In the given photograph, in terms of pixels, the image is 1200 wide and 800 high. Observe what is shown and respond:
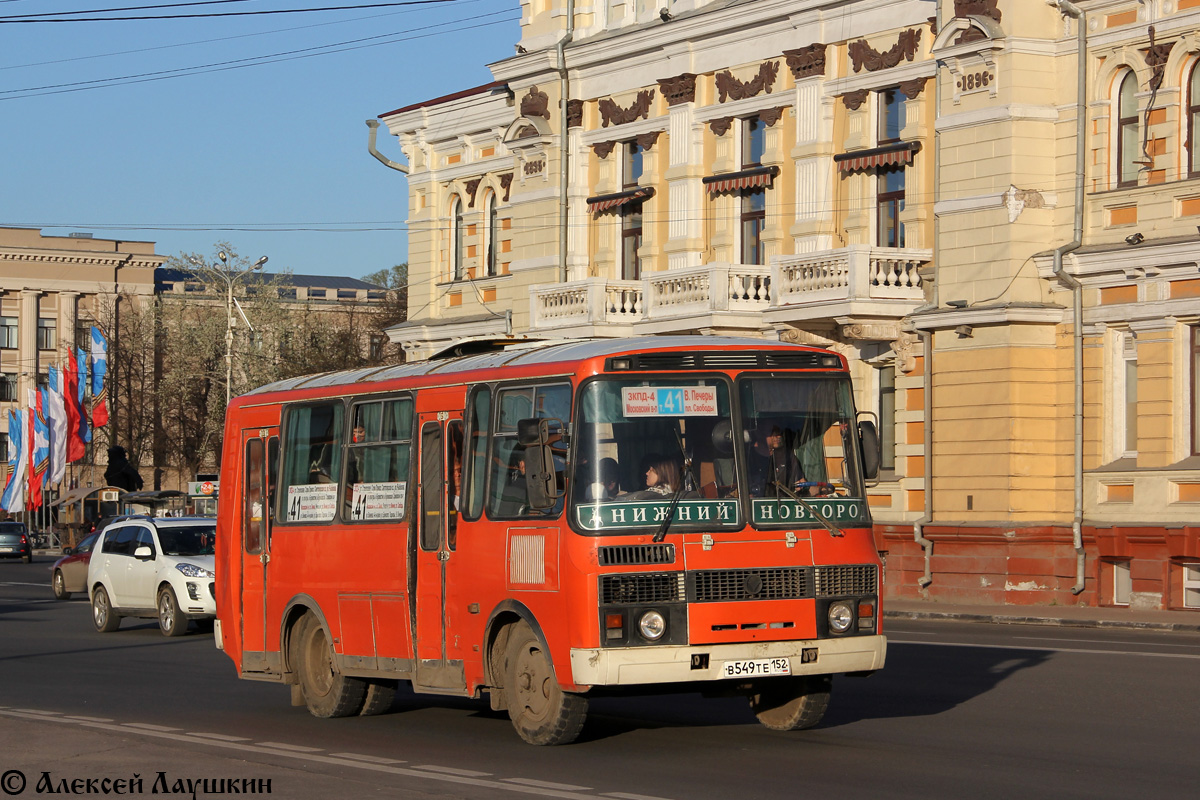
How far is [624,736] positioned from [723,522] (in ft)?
6.77

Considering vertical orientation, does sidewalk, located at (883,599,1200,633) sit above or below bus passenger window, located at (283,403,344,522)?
below

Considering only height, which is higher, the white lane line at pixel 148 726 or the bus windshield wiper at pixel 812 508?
the bus windshield wiper at pixel 812 508

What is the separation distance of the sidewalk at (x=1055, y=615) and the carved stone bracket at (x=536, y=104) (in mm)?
15884

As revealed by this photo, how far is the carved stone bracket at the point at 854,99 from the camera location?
3491 cm

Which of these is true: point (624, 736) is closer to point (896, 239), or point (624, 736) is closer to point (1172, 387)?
point (1172, 387)

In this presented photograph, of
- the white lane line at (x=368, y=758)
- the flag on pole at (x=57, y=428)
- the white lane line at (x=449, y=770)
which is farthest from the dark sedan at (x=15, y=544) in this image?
the white lane line at (x=449, y=770)

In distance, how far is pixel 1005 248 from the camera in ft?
102

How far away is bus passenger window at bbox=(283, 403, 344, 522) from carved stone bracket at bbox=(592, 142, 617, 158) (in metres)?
25.8

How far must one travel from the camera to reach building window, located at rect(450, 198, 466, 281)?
155 ft

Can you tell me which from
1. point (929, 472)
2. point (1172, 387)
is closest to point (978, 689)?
point (1172, 387)

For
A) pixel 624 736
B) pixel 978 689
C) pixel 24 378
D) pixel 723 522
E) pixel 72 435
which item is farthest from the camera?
pixel 24 378

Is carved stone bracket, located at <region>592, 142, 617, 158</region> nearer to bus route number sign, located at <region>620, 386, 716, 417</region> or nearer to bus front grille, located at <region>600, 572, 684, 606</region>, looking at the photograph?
bus route number sign, located at <region>620, 386, 716, 417</region>

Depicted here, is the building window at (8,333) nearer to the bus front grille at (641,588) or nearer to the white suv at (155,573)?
the white suv at (155,573)

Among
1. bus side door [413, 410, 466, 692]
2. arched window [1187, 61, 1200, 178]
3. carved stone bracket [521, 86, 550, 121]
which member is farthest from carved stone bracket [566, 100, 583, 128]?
bus side door [413, 410, 466, 692]
